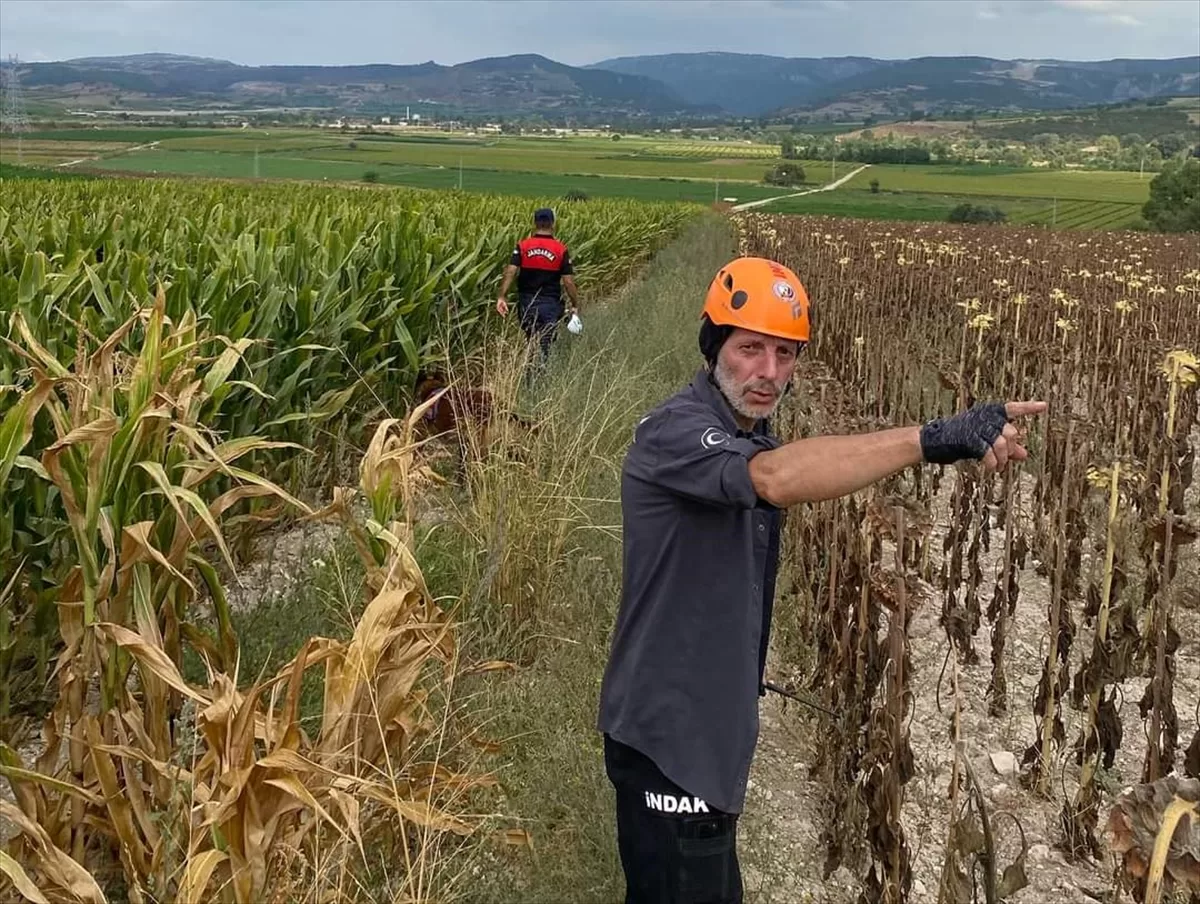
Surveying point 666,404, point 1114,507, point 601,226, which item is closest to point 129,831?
point 666,404

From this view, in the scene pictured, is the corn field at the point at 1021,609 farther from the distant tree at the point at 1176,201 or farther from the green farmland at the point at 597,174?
the distant tree at the point at 1176,201

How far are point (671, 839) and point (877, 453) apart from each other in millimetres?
1034

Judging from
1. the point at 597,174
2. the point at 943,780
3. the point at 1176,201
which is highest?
the point at 597,174

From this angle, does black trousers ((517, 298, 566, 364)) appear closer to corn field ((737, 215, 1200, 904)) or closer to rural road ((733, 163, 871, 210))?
corn field ((737, 215, 1200, 904))

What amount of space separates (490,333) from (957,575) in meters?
5.79

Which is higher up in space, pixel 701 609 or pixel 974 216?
pixel 974 216

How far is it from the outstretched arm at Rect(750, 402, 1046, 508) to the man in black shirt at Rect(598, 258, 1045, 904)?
23 cm

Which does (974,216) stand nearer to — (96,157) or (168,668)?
(96,157)

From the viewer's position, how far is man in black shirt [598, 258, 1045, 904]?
2365mm

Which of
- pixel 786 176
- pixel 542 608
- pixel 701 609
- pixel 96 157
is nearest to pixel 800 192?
pixel 786 176

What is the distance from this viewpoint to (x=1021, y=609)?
5.76 m

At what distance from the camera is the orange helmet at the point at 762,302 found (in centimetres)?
234

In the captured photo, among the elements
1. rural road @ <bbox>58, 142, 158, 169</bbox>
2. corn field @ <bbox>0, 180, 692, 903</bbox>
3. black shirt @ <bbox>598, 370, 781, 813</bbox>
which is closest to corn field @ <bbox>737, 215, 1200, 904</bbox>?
black shirt @ <bbox>598, 370, 781, 813</bbox>

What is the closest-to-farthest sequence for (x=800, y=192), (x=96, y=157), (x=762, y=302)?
(x=762, y=302), (x=96, y=157), (x=800, y=192)
